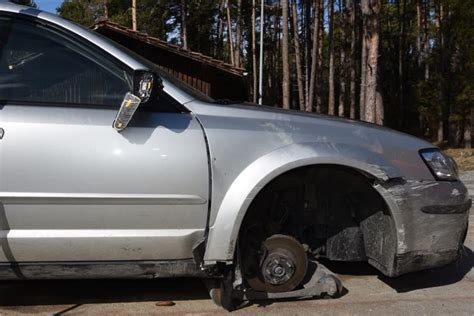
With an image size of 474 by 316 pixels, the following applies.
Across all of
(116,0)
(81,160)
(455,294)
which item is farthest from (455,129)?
(116,0)

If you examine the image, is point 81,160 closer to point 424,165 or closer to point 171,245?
point 171,245

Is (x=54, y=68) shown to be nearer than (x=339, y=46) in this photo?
Yes

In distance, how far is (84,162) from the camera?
329cm

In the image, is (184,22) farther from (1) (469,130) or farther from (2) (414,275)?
(2) (414,275)

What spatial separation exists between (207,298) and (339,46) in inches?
1769

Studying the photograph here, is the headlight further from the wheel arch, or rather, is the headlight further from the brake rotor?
the brake rotor

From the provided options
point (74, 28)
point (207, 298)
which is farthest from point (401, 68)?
point (74, 28)

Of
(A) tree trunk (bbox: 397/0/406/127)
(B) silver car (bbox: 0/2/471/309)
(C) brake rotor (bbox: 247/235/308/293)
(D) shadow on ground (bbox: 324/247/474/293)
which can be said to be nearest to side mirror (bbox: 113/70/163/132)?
(B) silver car (bbox: 0/2/471/309)

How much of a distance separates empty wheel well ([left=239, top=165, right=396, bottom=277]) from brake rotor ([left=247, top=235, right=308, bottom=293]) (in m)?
0.06

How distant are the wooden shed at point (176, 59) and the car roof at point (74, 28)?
51.4 feet

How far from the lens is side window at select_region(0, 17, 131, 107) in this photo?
3.47 meters

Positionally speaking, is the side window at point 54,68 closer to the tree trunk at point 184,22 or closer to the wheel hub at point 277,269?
the wheel hub at point 277,269

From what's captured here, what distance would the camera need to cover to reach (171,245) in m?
3.43

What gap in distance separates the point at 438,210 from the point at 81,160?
7.56 feet
